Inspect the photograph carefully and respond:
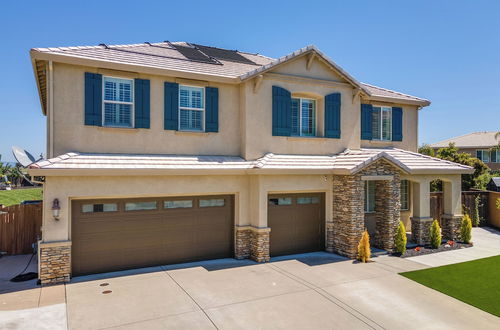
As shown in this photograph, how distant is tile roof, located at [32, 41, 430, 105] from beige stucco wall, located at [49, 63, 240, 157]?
1.42 ft

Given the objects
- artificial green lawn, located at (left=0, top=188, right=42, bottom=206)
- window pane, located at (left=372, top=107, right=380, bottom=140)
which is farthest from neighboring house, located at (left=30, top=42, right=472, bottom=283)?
artificial green lawn, located at (left=0, top=188, right=42, bottom=206)

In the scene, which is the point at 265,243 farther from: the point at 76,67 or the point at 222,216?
the point at 76,67

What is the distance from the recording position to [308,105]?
14359mm

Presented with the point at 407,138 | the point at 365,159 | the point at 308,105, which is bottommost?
the point at 365,159

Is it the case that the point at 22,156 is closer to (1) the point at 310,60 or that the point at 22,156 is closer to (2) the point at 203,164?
(2) the point at 203,164

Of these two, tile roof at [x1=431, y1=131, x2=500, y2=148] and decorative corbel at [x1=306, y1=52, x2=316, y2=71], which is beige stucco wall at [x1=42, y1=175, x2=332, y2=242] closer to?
decorative corbel at [x1=306, y1=52, x2=316, y2=71]

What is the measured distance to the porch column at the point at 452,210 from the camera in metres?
15.3

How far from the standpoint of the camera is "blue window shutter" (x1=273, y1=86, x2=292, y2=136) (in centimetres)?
1308

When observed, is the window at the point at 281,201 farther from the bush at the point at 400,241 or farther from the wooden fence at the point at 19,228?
the wooden fence at the point at 19,228

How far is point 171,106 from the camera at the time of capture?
38.8ft

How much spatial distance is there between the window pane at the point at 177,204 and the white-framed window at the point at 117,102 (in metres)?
2.91

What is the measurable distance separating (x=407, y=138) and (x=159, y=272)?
13.8 m

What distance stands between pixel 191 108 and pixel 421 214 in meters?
10.6

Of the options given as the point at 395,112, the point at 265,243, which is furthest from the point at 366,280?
the point at 395,112
